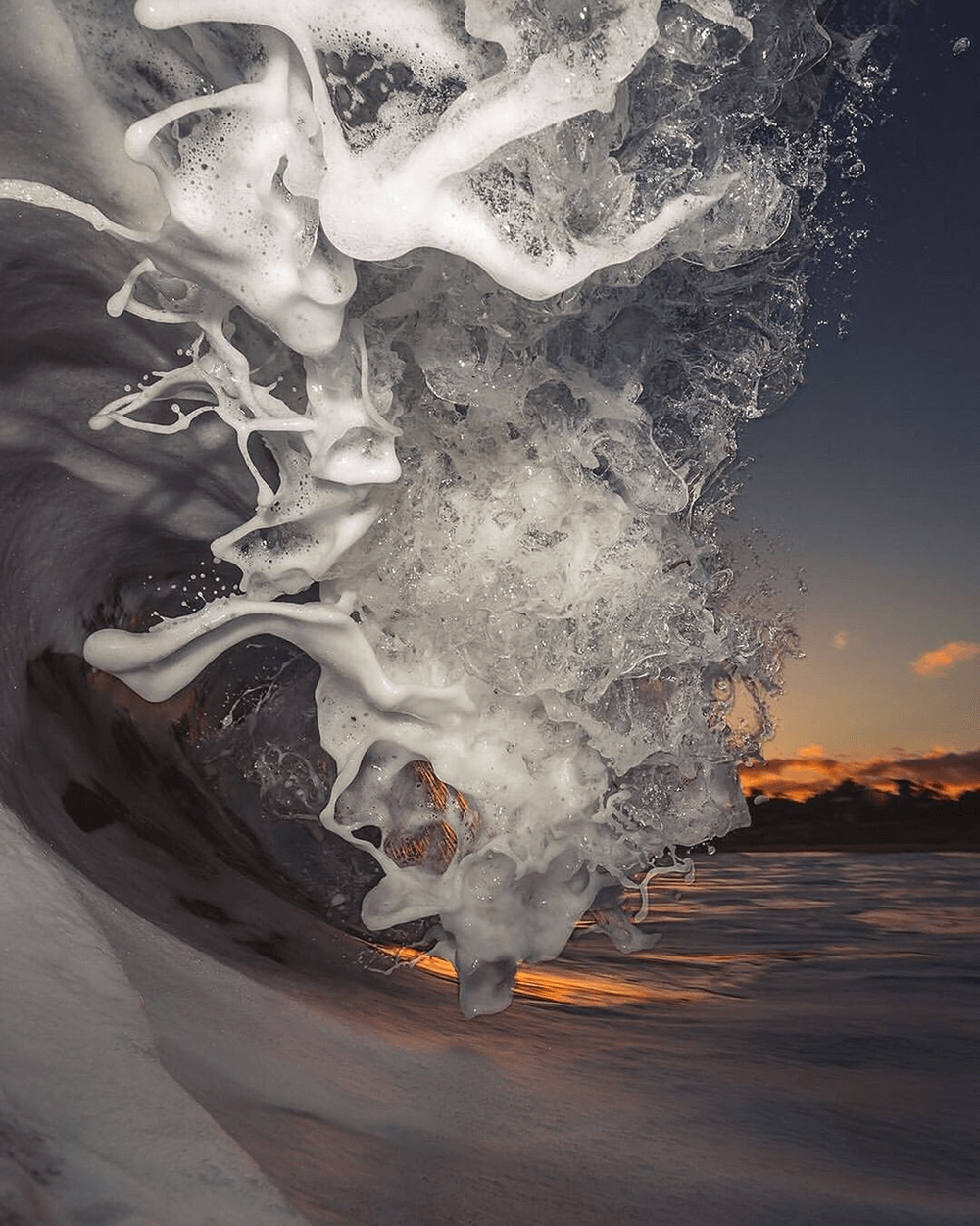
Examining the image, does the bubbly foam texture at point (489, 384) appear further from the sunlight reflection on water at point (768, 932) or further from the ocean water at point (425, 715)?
the sunlight reflection on water at point (768, 932)

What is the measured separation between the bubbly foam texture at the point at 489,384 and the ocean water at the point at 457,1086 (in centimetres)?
21

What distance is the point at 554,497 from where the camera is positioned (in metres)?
1.38

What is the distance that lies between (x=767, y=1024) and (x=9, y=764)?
4.10 feet

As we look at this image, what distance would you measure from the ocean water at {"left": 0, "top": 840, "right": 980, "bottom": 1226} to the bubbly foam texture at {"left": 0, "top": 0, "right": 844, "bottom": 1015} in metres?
0.21

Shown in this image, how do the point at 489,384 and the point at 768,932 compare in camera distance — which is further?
the point at 768,932

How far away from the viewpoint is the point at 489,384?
1.28m

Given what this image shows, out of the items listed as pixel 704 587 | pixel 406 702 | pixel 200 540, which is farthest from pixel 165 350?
pixel 704 587

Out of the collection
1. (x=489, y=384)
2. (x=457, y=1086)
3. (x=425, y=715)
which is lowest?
(x=457, y=1086)

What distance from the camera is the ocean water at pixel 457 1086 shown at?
2.61 feet

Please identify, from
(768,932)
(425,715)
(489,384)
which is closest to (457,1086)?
(425,715)

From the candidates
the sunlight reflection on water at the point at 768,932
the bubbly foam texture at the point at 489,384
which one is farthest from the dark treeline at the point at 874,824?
the bubbly foam texture at the point at 489,384

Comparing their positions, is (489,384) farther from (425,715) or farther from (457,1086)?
(457,1086)

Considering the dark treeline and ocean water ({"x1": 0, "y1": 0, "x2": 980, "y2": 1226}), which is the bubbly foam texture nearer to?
ocean water ({"x1": 0, "y1": 0, "x2": 980, "y2": 1226})

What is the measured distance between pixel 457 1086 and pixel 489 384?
2.90 feet
